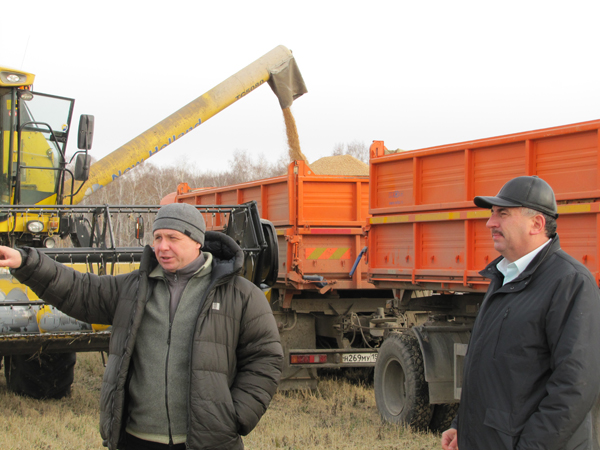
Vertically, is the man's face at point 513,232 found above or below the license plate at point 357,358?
above

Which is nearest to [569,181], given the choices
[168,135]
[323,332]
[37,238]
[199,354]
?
[199,354]

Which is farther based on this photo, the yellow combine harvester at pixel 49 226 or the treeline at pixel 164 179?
the treeline at pixel 164 179

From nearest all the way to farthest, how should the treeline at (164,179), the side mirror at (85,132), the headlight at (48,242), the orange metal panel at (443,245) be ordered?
the orange metal panel at (443,245) → the headlight at (48,242) → the side mirror at (85,132) → the treeline at (164,179)

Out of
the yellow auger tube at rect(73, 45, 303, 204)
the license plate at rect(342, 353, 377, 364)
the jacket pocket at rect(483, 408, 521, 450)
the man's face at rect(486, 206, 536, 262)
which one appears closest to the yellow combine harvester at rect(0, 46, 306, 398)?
the yellow auger tube at rect(73, 45, 303, 204)

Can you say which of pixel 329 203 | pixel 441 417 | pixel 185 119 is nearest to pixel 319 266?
pixel 329 203

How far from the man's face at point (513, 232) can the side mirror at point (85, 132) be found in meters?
5.22

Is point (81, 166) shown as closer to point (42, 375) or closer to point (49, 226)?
point (49, 226)

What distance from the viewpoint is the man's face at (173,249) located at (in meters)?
2.72

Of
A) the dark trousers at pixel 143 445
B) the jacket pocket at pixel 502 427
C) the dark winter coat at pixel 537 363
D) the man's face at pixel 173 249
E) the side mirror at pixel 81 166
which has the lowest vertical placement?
the dark trousers at pixel 143 445

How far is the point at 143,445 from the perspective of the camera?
2.64 m

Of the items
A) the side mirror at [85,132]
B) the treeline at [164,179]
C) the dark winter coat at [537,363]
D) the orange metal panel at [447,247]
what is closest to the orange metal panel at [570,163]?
the orange metal panel at [447,247]

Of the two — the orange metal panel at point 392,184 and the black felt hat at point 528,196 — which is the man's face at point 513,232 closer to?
the black felt hat at point 528,196

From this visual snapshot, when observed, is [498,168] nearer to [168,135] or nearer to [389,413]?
[389,413]

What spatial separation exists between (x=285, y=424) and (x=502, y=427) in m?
4.03
